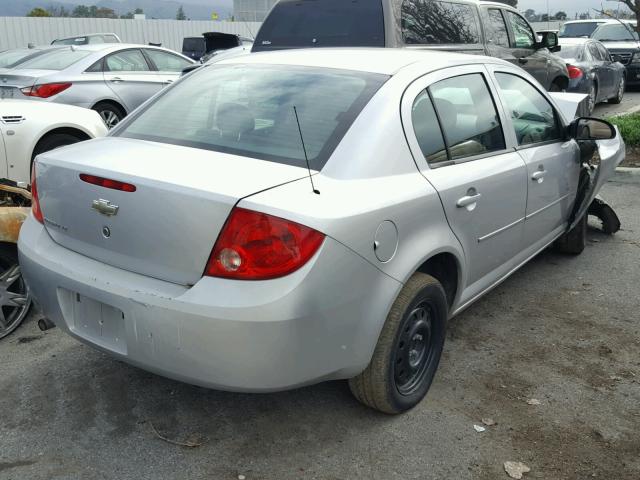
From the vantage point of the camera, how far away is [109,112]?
964 cm

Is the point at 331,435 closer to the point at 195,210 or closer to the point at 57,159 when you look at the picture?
the point at 195,210

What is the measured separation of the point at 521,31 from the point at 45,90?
6506 millimetres

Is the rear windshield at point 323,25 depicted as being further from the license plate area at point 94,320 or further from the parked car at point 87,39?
the parked car at point 87,39

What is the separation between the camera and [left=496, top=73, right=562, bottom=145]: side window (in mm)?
4109

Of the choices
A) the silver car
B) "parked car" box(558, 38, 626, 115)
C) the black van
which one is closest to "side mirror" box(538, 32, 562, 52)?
the black van

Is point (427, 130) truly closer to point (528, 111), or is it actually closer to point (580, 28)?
point (528, 111)

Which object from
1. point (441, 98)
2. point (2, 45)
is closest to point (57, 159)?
point (441, 98)

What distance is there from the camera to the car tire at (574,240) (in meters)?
5.29

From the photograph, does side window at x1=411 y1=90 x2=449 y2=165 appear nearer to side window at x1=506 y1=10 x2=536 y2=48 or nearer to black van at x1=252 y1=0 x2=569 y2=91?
black van at x1=252 y1=0 x2=569 y2=91

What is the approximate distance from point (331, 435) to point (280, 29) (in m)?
5.70

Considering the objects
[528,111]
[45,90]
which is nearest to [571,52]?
[45,90]

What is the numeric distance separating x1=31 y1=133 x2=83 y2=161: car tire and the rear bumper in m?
3.89

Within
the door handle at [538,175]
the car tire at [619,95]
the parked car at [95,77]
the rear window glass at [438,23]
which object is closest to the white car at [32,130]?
the parked car at [95,77]

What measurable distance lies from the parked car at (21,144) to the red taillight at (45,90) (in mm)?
2290
